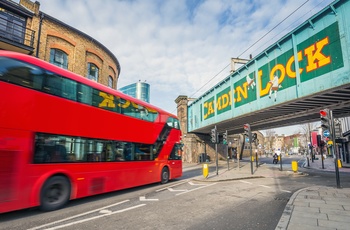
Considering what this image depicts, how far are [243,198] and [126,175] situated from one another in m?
4.72

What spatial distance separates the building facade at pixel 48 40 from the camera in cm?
1382

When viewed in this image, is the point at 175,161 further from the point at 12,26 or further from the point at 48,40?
the point at 12,26

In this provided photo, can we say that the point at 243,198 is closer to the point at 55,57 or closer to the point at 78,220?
the point at 78,220

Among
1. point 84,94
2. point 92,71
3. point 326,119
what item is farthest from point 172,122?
point 92,71

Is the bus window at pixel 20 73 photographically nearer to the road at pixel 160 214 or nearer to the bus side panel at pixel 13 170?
the bus side panel at pixel 13 170

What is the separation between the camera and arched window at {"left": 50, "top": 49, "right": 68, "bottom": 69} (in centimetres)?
1656

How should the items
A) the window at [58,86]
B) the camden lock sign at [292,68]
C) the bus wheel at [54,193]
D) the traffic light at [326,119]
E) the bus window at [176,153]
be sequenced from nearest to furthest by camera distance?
the window at [58,86], the bus wheel at [54,193], the traffic light at [326,119], the camden lock sign at [292,68], the bus window at [176,153]

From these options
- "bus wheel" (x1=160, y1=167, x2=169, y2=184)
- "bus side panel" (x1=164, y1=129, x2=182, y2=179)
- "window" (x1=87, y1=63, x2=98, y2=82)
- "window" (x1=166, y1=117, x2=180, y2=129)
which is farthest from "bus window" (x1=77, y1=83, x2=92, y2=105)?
"window" (x1=87, y1=63, x2=98, y2=82)

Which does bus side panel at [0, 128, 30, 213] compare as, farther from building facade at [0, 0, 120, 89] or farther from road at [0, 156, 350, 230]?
building facade at [0, 0, 120, 89]

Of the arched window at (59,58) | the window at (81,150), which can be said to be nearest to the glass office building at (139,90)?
the arched window at (59,58)

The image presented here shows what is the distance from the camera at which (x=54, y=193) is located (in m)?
6.57

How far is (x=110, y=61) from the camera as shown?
74.1ft

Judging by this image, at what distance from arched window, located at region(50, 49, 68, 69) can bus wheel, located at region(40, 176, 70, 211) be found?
1277 centimetres

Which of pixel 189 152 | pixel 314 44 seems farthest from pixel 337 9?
pixel 189 152
